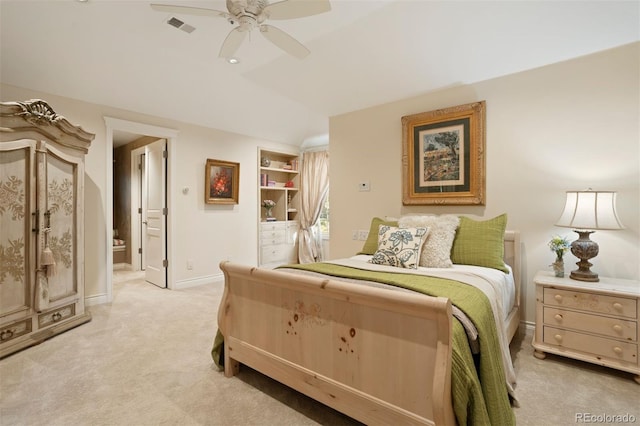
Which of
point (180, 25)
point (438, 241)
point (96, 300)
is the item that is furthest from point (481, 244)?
point (96, 300)

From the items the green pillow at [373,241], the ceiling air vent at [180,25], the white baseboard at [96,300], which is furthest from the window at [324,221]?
the ceiling air vent at [180,25]

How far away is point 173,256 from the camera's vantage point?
405 cm

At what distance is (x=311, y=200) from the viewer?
5641 millimetres

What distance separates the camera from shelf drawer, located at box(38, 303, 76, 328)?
2.51m

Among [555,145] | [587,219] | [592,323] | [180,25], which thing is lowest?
[592,323]

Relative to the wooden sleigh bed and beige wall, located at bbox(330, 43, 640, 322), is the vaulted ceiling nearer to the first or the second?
beige wall, located at bbox(330, 43, 640, 322)

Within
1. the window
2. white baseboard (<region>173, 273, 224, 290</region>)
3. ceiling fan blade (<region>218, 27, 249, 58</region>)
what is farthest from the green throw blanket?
the window

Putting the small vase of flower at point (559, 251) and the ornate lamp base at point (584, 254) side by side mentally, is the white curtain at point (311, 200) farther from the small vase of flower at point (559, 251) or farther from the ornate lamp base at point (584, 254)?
the ornate lamp base at point (584, 254)

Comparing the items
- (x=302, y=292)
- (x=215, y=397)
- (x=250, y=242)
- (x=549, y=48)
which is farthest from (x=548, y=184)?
(x=250, y=242)

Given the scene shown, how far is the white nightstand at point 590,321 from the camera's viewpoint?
6.30 feet

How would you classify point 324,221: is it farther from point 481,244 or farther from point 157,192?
point 481,244

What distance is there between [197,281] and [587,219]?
4.36 m

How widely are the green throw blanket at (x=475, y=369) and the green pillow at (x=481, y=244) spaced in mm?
775

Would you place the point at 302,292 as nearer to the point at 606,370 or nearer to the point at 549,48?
the point at 606,370
